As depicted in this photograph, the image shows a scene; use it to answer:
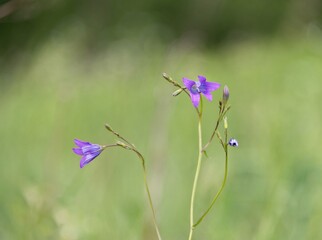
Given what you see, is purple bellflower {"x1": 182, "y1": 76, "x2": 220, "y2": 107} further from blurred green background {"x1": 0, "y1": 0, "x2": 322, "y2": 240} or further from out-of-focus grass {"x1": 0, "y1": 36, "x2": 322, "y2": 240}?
out-of-focus grass {"x1": 0, "y1": 36, "x2": 322, "y2": 240}

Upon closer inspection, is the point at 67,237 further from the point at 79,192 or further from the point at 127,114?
the point at 127,114

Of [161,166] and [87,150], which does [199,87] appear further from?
[161,166]

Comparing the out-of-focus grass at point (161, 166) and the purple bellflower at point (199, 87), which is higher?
the purple bellflower at point (199, 87)

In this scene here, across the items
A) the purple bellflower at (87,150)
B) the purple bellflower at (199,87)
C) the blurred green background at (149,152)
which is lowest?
the blurred green background at (149,152)

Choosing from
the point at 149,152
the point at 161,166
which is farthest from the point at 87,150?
the point at 149,152

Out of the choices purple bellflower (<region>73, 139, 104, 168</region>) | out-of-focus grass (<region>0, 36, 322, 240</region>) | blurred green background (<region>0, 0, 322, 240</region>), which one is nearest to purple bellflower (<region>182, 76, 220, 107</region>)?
purple bellflower (<region>73, 139, 104, 168</region>)

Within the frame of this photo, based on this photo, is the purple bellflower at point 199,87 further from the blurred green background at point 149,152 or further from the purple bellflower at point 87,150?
the blurred green background at point 149,152

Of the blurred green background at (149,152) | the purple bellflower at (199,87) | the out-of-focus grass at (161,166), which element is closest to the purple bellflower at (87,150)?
the purple bellflower at (199,87)

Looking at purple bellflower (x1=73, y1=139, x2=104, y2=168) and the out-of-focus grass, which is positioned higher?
purple bellflower (x1=73, y1=139, x2=104, y2=168)

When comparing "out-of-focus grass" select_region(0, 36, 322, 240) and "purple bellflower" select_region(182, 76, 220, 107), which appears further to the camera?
"out-of-focus grass" select_region(0, 36, 322, 240)
